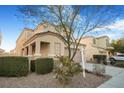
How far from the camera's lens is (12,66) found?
802 centimetres

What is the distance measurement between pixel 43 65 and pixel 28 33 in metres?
2.93

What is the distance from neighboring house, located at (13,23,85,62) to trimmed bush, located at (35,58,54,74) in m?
0.68

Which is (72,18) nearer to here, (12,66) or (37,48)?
(37,48)

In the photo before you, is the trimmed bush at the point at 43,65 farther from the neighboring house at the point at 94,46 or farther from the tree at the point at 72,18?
the neighboring house at the point at 94,46

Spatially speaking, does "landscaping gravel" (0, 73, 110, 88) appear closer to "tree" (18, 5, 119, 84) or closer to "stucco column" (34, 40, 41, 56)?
"tree" (18, 5, 119, 84)

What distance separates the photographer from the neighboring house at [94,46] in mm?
11284

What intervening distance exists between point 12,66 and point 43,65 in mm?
1750

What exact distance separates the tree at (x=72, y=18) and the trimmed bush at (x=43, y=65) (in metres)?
1.29

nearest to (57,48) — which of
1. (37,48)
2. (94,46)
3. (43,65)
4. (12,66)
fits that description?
(37,48)

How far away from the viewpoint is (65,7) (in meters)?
8.82

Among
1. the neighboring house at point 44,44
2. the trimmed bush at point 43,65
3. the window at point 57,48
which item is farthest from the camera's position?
the window at point 57,48

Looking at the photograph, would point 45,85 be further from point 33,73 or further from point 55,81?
point 33,73

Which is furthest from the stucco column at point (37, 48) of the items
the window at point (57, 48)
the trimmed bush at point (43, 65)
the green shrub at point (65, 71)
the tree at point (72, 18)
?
the green shrub at point (65, 71)

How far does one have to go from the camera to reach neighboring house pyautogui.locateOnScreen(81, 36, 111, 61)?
1128cm
